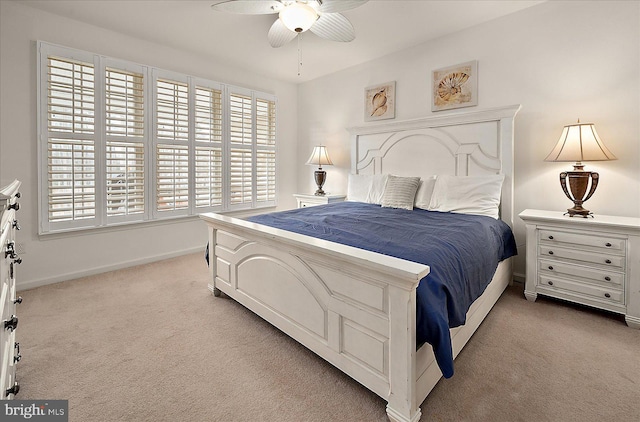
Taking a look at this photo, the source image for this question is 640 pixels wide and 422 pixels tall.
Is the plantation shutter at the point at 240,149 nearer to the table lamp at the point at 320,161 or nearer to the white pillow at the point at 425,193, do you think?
the table lamp at the point at 320,161

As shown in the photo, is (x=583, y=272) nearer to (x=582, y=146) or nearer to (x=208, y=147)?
(x=582, y=146)

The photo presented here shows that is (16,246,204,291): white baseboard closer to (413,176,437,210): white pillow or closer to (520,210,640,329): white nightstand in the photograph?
(413,176,437,210): white pillow

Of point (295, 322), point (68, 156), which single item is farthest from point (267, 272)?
point (68, 156)

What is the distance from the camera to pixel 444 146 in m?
3.29

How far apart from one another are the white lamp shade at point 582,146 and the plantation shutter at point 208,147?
374 centimetres

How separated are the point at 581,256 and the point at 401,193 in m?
1.50

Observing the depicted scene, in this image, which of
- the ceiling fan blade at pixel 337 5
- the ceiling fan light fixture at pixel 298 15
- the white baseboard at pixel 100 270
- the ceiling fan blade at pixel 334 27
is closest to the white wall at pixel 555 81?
the ceiling fan blade at pixel 334 27

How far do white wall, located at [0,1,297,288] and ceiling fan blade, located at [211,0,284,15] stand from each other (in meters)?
1.86

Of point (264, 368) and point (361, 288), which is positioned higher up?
point (361, 288)

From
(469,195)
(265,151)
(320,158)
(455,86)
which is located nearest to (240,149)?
(265,151)

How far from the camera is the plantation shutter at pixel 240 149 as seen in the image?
4.29 metres

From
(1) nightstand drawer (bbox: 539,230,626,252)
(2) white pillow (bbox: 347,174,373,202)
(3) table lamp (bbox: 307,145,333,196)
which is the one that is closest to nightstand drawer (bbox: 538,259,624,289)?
(1) nightstand drawer (bbox: 539,230,626,252)

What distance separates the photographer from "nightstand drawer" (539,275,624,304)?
85.2 inches
